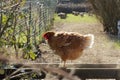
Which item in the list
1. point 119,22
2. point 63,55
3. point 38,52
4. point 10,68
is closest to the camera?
point 10,68

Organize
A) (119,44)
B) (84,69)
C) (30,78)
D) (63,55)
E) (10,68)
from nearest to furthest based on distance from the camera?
1. (10,68)
2. (84,69)
3. (30,78)
4. (63,55)
5. (119,44)

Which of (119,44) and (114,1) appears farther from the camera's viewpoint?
(114,1)

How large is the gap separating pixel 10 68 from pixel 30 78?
103cm

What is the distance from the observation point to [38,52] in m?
10.0

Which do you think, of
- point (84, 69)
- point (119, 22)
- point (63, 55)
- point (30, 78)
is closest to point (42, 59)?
point (63, 55)

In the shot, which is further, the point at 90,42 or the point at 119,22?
the point at 119,22

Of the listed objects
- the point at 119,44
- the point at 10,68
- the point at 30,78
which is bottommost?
the point at 119,44

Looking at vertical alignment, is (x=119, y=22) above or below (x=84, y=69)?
below

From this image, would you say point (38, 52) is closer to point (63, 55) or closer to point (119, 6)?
point (63, 55)

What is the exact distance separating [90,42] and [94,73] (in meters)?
1.65

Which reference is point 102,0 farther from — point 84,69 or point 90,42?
point 84,69

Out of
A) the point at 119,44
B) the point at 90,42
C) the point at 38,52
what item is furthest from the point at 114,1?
the point at 90,42

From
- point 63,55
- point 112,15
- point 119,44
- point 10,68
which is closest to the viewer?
point 10,68

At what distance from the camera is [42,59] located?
9312 millimetres
